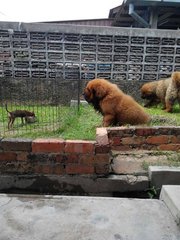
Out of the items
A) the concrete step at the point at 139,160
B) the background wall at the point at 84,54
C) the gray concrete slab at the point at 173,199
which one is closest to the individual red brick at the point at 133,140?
the concrete step at the point at 139,160

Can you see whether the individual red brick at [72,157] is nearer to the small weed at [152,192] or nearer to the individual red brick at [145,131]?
the small weed at [152,192]

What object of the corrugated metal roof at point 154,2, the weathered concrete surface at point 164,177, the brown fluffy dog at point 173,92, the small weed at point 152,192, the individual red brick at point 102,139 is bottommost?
the small weed at point 152,192

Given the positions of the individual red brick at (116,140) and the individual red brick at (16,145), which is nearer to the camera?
the individual red brick at (16,145)

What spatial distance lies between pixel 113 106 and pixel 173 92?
2.80 m

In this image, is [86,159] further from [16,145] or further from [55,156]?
[16,145]

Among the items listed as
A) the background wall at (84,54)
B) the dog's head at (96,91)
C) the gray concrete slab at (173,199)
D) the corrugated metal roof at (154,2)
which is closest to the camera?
the gray concrete slab at (173,199)

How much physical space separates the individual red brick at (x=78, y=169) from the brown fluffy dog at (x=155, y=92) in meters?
5.06

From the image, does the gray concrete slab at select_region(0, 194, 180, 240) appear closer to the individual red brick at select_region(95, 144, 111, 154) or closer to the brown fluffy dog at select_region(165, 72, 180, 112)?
the individual red brick at select_region(95, 144, 111, 154)

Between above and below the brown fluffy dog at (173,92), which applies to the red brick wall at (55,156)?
below

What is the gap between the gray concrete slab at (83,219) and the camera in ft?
6.47

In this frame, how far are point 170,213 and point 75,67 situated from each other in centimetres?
721

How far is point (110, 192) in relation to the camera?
10.4 ft

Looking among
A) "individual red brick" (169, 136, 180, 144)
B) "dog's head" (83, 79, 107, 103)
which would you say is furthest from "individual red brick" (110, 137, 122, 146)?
"dog's head" (83, 79, 107, 103)

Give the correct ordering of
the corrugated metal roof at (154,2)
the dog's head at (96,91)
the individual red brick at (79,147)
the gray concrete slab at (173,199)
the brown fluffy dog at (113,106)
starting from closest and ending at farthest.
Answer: the gray concrete slab at (173,199), the individual red brick at (79,147), the brown fluffy dog at (113,106), the dog's head at (96,91), the corrugated metal roof at (154,2)
